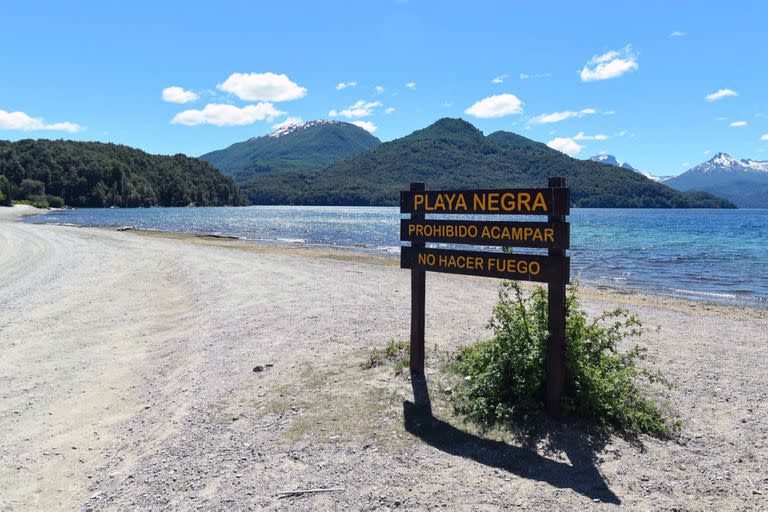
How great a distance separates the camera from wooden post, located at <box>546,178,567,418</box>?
5.31m

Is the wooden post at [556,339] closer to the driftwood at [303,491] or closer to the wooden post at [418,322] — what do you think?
the wooden post at [418,322]

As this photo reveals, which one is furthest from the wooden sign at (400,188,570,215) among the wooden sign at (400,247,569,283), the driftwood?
the driftwood

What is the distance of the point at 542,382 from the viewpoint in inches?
221

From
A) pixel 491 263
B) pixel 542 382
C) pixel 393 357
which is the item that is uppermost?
pixel 491 263

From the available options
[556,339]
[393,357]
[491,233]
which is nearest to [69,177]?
[393,357]

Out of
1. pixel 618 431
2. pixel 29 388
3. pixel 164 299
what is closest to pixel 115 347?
pixel 29 388

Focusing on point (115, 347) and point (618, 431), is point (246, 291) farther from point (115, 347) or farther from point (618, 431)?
point (618, 431)

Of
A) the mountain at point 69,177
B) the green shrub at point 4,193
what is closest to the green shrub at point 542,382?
the green shrub at point 4,193

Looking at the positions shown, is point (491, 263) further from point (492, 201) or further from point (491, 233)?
point (492, 201)

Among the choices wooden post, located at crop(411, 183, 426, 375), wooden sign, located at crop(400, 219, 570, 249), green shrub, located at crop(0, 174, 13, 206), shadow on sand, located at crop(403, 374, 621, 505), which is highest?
green shrub, located at crop(0, 174, 13, 206)

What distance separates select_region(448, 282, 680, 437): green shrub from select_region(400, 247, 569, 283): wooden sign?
0.44 metres

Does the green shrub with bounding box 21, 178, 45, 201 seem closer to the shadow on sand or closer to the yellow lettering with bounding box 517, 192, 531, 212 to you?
the shadow on sand

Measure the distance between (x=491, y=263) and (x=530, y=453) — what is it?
6.97 feet

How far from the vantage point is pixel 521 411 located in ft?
18.2
